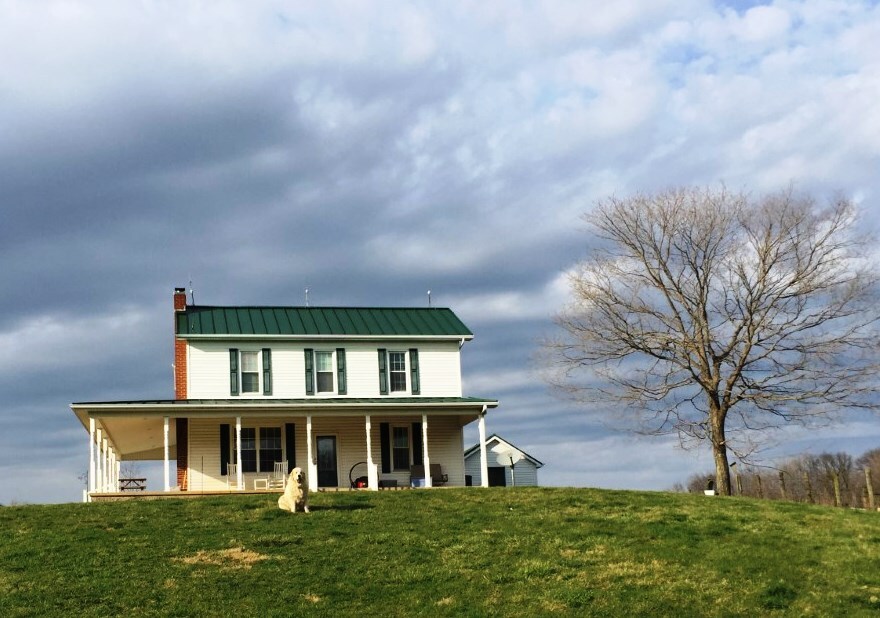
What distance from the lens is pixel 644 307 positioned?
3406 centimetres

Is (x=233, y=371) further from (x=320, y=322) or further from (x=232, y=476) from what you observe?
(x=320, y=322)

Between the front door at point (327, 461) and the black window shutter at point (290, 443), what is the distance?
0.90 meters

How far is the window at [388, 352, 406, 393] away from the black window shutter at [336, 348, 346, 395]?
1637 mm

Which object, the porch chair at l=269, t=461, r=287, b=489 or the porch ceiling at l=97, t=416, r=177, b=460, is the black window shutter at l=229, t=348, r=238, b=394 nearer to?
the porch ceiling at l=97, t=416, r=177, b=460

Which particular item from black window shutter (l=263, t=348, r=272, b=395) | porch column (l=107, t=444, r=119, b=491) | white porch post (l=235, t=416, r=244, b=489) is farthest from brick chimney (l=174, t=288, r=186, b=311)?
porch column (l=107, t=444, r=119, b=491)

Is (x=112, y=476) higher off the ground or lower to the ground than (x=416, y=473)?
higher

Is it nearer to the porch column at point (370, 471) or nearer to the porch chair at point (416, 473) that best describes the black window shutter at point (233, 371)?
the porch column at point (370, 471)

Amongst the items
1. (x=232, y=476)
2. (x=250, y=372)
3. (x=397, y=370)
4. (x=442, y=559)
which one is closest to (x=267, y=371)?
(x=250, y=372)

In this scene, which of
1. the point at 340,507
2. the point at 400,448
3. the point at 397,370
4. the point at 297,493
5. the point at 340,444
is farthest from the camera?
the point at 397,370

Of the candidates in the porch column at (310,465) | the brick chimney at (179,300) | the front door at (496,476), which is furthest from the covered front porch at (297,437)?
the front door at (496,476)

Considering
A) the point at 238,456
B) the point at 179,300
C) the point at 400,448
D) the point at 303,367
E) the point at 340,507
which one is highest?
the point at 179,300

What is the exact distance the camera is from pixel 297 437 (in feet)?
115

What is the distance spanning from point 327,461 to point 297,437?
51.2 inches

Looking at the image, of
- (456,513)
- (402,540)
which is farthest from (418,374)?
(402,540)
